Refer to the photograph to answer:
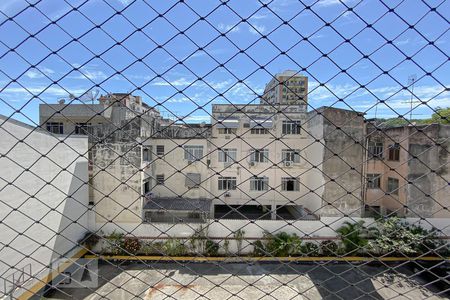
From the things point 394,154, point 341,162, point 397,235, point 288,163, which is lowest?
point 397,235

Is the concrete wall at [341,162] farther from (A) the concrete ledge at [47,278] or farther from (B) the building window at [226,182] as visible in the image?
(A) the concrete ledge at [47,278]

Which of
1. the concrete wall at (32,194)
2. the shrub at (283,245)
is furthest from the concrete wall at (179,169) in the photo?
the shrub at (283,245)

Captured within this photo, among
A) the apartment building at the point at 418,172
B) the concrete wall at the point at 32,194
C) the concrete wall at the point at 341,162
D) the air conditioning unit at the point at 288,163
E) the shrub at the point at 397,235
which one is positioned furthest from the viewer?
the air conditioning unit at the point at 288,163

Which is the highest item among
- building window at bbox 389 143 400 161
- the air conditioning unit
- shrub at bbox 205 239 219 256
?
building window at bbox 389 143 400 161

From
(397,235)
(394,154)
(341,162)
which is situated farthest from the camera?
(394,154)

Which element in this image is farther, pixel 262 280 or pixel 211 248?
pixel 211 248

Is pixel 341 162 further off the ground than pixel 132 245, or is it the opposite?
pixel 341 162

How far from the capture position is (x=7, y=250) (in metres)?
3.42

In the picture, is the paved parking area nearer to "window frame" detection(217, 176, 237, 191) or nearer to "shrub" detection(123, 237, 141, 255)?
"shrub" detection(123, 237, 141, 255)

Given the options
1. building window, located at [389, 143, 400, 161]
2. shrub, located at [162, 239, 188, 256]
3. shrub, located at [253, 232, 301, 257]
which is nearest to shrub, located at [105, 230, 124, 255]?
shrub, located at [162, 239, 188, 256]

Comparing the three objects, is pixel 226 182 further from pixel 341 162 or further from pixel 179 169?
pixel 341 162

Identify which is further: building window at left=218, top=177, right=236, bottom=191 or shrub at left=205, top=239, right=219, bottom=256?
building window at left=218, top=177, right=236, bottom=191

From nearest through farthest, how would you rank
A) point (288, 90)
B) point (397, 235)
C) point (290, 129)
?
point (288, 90) → point (397, 235) → point (290, 129)

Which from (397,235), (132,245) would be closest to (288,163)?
(397,235)
